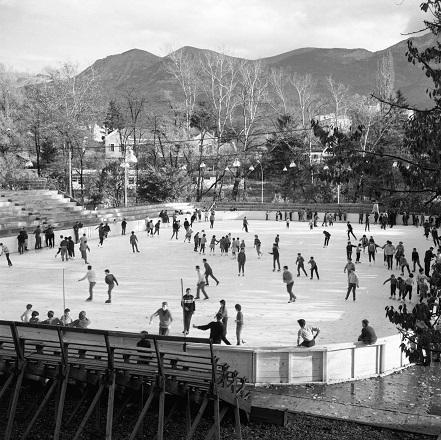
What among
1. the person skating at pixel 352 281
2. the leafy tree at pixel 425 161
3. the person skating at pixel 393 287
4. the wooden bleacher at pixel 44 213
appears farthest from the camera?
the wooden bleacher at pixel 44 213

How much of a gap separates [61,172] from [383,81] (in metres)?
33.9

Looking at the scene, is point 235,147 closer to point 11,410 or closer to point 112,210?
point 112,210

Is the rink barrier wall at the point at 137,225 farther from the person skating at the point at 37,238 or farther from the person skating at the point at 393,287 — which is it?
the person skating at the point at 393,287

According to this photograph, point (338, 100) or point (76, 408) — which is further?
point (338, 100)

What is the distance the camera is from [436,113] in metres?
6.71

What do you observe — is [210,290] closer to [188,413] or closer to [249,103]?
[188,413]

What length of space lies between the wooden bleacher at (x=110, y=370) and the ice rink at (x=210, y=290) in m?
4.16

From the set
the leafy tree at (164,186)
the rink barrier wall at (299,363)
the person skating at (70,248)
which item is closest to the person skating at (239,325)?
the rink barrier wall at (299,363)

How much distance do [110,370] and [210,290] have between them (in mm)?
10377

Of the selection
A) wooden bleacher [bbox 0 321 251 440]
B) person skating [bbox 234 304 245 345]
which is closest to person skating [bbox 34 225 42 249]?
person skating [bbox 234 304 245 345]

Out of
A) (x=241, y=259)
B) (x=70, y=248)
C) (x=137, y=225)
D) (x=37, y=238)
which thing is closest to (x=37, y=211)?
(x=137, y=225)

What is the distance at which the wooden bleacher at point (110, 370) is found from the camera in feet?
27.4

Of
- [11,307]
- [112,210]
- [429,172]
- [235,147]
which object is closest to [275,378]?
[429,172]

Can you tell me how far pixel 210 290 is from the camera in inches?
741
